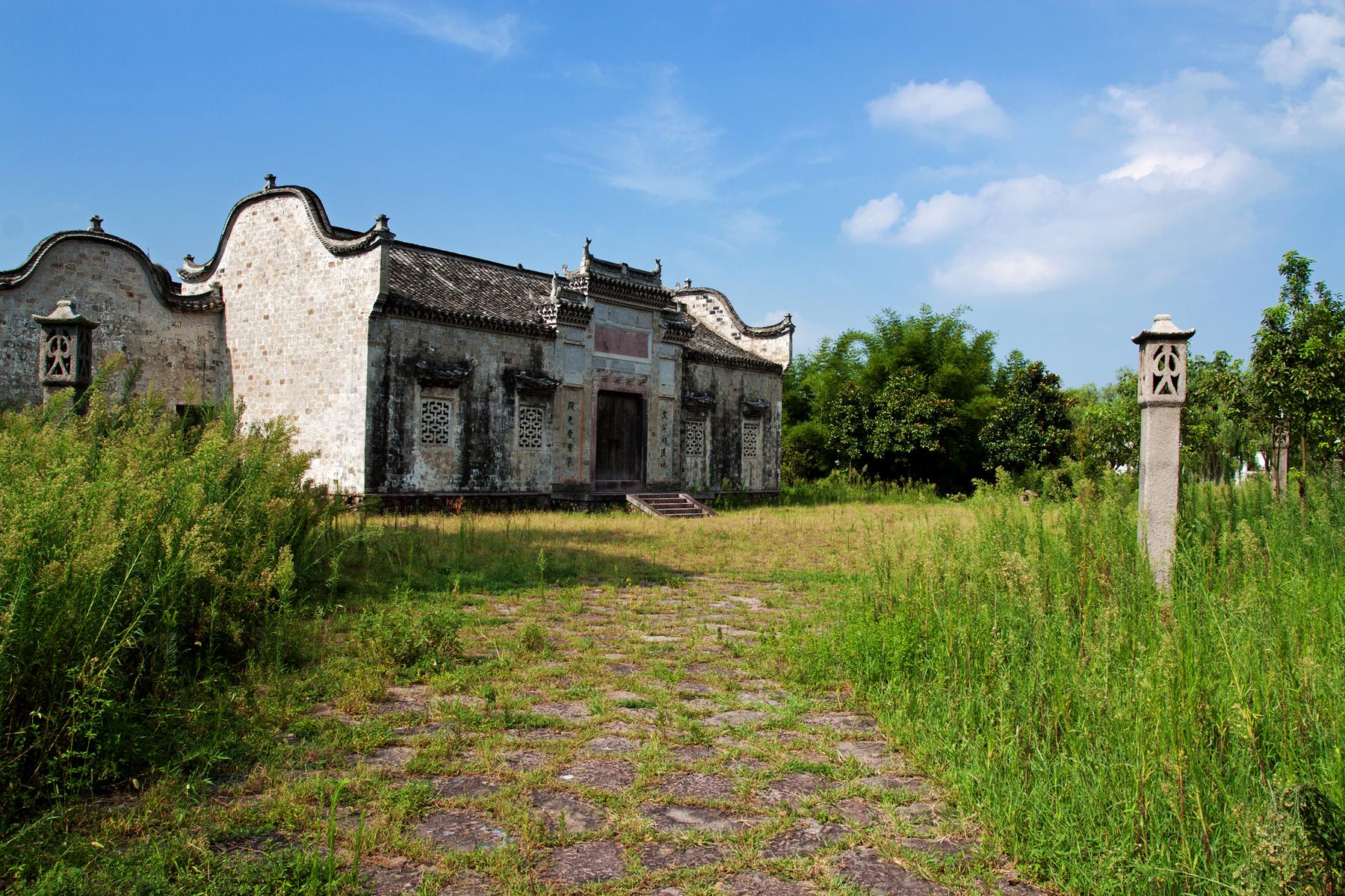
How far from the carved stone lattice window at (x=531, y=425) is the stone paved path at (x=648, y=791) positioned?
40.4 ft

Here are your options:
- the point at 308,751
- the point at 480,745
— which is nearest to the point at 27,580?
the point at 308,751

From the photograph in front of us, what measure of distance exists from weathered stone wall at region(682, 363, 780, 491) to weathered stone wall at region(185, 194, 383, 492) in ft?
27.6

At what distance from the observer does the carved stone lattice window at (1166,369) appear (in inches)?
227

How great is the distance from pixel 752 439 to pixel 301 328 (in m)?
11.7

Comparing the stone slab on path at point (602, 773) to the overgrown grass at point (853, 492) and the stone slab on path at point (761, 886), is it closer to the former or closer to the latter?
the stone slab on path at point (761, 886)

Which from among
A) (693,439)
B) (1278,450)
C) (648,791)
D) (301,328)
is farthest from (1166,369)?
(693,439)

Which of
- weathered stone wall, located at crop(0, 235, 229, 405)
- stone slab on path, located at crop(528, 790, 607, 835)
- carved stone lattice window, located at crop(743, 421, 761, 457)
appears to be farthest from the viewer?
carved stone lattice window, located at crop(743, 421, 761, 457)

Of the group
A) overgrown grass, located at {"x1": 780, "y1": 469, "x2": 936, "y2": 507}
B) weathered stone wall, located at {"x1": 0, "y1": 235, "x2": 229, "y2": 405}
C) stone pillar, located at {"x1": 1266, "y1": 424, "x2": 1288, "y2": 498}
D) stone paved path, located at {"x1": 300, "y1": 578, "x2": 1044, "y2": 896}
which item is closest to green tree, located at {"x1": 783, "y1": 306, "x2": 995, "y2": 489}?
overgrown grass, located at {"x1": 780, "y1": 469, "x2": 936, "y2": 507}

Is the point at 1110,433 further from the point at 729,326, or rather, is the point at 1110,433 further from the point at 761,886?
the point at 761,886

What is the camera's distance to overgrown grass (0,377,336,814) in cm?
302

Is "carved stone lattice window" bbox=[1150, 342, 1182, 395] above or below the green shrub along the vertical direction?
above

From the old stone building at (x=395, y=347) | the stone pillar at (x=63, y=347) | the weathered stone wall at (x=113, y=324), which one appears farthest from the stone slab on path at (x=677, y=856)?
the weathered stone wall at (x=113, y=324)

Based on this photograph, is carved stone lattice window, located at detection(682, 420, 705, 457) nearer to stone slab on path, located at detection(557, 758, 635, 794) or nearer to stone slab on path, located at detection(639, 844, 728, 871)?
stone slab on path, located at detection(557, 758, 635, 794)

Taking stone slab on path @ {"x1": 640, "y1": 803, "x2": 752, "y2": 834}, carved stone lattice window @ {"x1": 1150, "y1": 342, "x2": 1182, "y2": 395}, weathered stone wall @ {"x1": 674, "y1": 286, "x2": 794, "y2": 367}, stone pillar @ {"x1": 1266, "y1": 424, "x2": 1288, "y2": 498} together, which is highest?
weathered stone wall @ {"x1": 674, "y1": 286, "x2": 794, "y2": 367}
